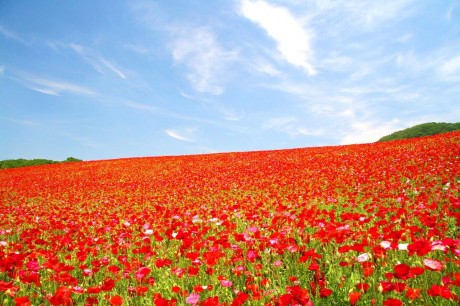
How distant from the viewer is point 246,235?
4.60 m

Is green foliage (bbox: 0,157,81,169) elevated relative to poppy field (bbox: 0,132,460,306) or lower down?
elevated

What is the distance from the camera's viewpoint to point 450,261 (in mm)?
4074

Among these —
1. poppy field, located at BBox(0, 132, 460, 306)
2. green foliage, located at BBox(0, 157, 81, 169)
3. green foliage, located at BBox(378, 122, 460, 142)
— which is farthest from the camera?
green foliage, located at BBox(378, 122, 460, 142)

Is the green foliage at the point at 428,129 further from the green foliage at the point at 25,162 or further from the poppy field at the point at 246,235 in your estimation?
the green foliage at the point at 25,162

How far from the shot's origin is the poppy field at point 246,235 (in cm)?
356

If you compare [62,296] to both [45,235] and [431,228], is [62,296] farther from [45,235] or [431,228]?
[45,235]

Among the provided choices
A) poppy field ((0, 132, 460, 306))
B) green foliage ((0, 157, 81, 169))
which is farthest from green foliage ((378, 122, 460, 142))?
green foliage ((0, 157, 81, 169))

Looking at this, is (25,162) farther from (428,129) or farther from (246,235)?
(428,129)

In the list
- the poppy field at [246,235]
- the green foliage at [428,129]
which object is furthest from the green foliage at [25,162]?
the green foliage at [428,129]

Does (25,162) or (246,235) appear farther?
(25,162)

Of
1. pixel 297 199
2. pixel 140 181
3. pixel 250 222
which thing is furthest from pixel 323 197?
pixel 140 181

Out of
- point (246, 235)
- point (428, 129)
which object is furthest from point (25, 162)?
point (428, 129)

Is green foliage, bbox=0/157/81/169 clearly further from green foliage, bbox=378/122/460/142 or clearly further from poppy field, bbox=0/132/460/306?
green foliage, bbox=378/122/460/142

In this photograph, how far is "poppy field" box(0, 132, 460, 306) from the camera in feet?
11.7
